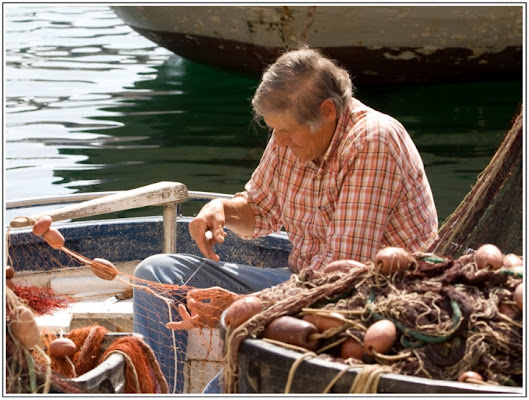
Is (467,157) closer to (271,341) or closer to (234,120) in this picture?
(234,120)

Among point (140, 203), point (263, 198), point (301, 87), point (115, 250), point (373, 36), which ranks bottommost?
point (115, 250)

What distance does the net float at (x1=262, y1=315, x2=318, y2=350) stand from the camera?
78.2 inches

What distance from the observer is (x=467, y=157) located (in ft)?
26.2

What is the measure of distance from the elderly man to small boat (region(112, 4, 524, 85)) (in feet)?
18.4

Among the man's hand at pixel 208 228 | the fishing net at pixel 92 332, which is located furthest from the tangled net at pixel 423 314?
the man's hand at pixel 208 228

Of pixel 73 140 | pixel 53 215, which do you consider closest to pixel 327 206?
pixel 53 215

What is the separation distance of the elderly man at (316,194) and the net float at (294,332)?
72cm

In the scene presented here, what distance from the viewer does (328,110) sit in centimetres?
294

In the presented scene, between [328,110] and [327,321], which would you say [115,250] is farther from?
[327,321]

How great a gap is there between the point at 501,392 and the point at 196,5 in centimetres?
795

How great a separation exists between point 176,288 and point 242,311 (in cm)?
94

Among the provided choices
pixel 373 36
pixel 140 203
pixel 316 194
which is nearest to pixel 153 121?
pixel 373 36

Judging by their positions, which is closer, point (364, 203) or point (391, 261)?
point (391, 261)

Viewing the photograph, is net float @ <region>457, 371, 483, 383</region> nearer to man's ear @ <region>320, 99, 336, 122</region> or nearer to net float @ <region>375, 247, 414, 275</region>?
net float @ <region>375, 247, 414, 275</region>
